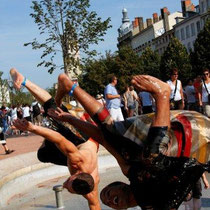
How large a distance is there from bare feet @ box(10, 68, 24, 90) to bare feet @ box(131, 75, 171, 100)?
143cm

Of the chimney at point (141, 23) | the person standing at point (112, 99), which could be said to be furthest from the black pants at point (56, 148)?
the chimney at point (141, 23)

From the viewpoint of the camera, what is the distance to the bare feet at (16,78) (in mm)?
3721

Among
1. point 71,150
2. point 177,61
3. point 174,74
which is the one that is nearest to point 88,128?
point 71,150

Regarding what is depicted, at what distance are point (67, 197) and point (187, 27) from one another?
3102 inches

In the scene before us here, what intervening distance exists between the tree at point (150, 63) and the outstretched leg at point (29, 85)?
6192 centimetres

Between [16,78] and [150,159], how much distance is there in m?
1.64

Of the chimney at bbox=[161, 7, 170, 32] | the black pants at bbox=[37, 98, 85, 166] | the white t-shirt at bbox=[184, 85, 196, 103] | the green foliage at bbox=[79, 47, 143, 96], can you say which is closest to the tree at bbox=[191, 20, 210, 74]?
the green foliage at bbox=[79, 47, 143, 96]

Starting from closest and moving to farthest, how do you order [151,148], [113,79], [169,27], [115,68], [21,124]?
1. [151,148]
2. [21,124]
3. [113,79]
4. [115,68]
5. [169,27]

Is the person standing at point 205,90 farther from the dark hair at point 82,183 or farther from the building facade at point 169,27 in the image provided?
the building facade at point 169,27

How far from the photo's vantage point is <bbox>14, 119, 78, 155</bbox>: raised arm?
3352 mm

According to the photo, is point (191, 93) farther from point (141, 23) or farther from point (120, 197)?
point (141, 23)

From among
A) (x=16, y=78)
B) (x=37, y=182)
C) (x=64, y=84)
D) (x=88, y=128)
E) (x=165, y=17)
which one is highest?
(x=165, y=17)

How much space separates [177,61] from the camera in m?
55.1

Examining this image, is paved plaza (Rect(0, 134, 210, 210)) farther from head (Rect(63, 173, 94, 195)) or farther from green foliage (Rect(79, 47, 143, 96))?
green foliage (Rect(79, 47, 143, 96))
